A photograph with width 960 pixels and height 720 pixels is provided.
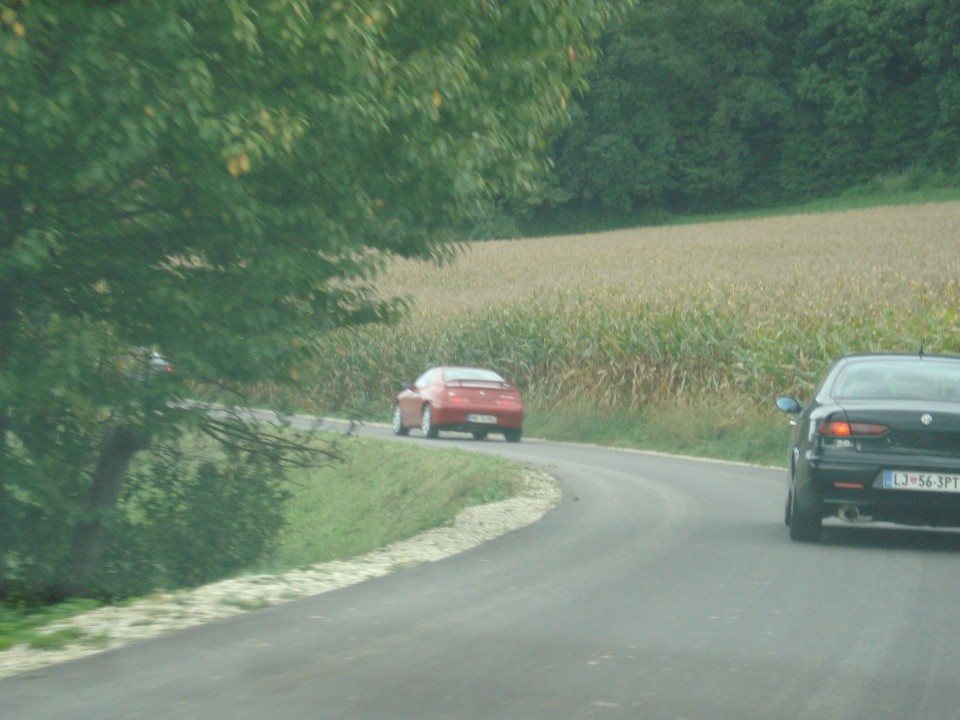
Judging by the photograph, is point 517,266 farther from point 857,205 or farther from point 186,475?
point 186,475

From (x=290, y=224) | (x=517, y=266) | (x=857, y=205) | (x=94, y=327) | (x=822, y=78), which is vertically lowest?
(x=94, y=327)

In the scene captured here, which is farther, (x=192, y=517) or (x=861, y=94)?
(x=861, y=94)

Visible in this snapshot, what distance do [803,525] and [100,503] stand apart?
5819mm

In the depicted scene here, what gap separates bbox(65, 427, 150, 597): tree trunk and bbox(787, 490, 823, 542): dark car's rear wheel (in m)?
5.17

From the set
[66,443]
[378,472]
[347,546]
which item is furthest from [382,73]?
[378,472]

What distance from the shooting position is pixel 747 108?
8425 cm

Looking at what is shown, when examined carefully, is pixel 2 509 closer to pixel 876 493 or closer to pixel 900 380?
pixel 876 493

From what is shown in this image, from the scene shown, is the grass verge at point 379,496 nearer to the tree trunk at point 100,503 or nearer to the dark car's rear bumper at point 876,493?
the tree trunk at point 100,503

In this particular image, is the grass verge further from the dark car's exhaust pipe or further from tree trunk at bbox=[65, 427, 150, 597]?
the dark car's exhaust pipe

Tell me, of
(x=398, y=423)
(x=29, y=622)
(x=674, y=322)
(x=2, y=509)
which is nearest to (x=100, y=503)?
(x=2, y=509)

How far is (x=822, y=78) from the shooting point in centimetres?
8312

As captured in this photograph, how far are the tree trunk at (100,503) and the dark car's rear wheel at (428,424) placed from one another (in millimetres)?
15056

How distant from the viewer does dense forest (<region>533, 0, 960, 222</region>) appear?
81.1 meters

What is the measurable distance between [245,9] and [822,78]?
258 ft
